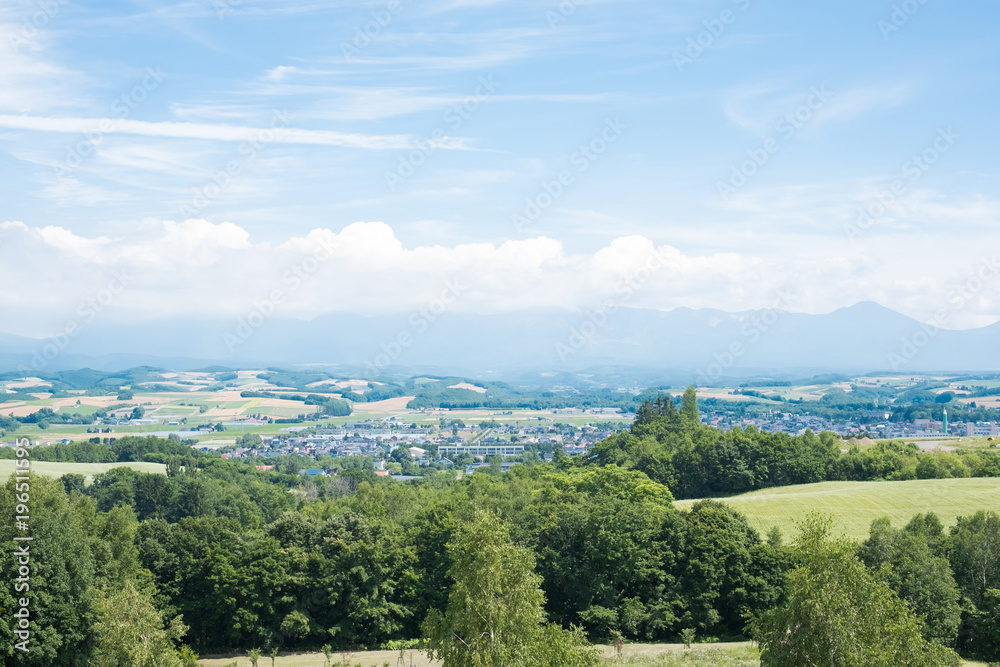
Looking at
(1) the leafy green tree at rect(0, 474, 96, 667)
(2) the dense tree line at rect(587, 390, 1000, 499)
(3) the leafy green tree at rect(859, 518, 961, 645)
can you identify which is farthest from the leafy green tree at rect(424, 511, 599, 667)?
(2) the dense tree line at rect(587, 390, 1000, 499)

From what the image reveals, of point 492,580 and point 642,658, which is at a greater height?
point 492,580

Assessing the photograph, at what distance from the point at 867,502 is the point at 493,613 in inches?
1761

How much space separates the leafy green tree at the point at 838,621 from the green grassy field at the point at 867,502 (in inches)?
1187

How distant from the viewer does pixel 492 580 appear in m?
19.3

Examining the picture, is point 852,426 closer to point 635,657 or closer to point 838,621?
point 635,657

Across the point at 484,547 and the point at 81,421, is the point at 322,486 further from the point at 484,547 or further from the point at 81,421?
the point at 81,421

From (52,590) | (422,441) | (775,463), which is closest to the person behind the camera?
(52,590)

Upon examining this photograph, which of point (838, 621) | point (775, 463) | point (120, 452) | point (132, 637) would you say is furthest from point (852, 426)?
point (132, 637)

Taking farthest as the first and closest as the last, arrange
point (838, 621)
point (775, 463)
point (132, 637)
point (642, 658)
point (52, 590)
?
1. point (775, 463)
2. point (642, 658)
3. point (52, 590)
4. point (132, 637)
5. point (838, 621)

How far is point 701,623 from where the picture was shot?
37531mm

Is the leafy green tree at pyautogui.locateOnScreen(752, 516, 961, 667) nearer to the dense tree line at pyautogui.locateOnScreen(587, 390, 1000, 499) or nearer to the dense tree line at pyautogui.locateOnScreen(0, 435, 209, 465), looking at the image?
the dense tree line at pyautogui.locateOnScreen(587, 390, 1000, 499)

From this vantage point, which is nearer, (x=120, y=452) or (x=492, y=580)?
(x=492, y=580)

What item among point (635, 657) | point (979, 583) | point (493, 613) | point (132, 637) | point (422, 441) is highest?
point (493, 613)

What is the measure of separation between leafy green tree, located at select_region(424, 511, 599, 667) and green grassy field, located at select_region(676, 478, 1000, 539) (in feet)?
108
